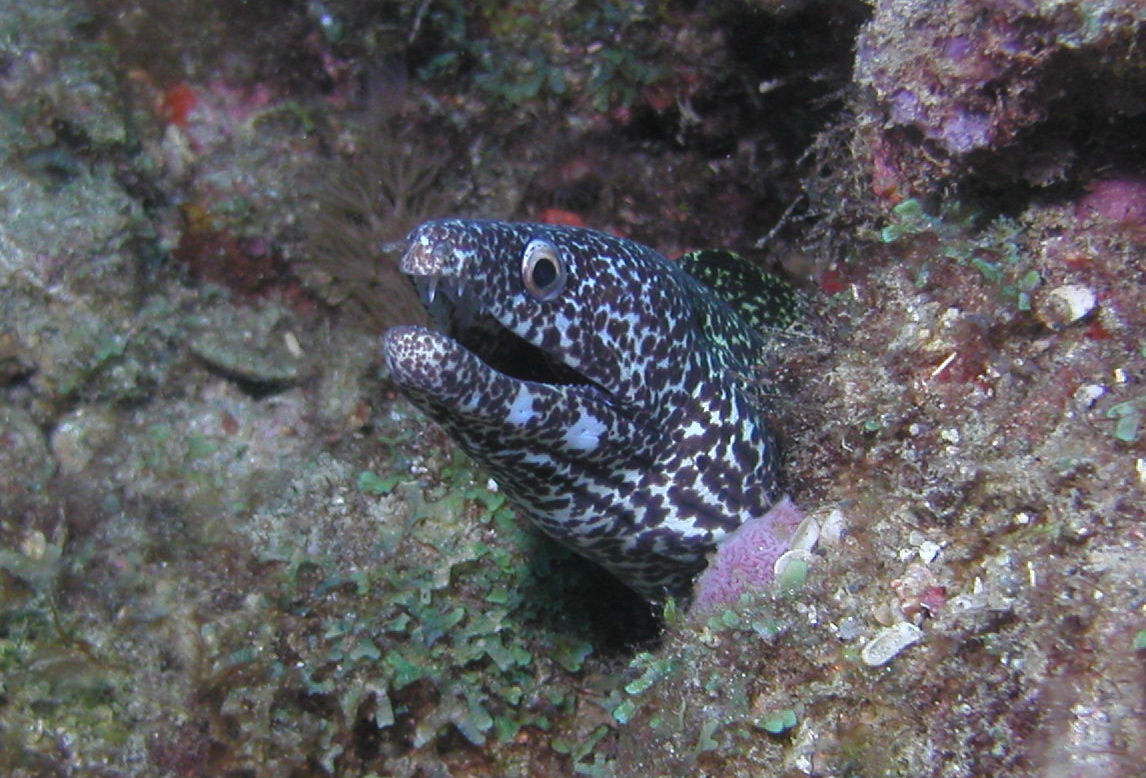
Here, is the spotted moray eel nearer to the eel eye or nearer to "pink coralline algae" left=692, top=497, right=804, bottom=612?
the eel eye

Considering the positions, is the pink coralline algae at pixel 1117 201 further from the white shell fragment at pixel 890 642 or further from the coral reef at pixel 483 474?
the white shell fragment at pixel 890 642

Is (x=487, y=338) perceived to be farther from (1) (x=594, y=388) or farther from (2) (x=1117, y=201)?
(2) (x=1117, y=201)

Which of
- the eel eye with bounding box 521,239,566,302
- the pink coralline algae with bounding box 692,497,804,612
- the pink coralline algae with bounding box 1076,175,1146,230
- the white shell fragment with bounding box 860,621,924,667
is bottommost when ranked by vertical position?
the pink coralline algae with bounding box 692,497,804,612

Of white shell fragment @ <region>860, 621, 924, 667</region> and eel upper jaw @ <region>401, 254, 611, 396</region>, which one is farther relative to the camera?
eel upper jaw @ <region>401, 254, 611, 396</region>

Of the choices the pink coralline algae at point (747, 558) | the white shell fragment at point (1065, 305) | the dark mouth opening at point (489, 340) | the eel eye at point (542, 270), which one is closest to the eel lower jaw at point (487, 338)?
the dark mouth opening at point (489, 340)

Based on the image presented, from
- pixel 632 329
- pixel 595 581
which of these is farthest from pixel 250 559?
pixel 632 329

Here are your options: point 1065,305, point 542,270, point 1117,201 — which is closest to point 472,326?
point 542,270

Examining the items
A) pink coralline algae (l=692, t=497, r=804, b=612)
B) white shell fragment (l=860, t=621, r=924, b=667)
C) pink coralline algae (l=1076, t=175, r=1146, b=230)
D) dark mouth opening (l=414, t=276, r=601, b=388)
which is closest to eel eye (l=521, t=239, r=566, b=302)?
dark mouth opening (l=414, t=276, r=601, b=388)

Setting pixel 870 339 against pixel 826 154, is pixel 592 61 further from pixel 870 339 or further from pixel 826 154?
pixel 870 339
